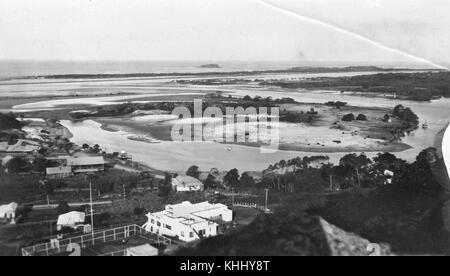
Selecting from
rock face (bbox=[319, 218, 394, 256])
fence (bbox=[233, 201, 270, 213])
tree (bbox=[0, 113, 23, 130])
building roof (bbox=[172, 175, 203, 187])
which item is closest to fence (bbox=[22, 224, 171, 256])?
building roof (bbox=[172, 175, 203, 187])

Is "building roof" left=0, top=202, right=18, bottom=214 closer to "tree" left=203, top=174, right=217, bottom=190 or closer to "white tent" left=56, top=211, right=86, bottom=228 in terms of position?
"white tent" left=56, top=211, right=86, bottom=228

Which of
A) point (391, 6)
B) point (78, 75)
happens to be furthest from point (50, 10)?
point (391, 6)

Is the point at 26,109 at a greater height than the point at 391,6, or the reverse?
the point at 391,6

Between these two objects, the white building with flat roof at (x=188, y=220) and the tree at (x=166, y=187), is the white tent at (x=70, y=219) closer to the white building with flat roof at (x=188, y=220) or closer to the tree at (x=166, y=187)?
the white building with flat roof at (x=188, y=220)

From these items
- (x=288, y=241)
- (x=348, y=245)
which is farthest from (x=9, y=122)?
(x=348, y=245)

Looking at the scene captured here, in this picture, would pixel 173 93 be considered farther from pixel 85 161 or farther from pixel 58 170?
pixel 58 170
